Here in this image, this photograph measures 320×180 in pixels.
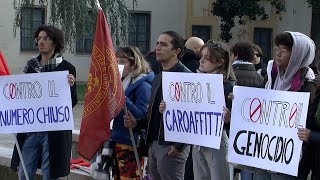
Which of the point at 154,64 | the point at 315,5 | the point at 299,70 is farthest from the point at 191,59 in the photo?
the point at 315,5

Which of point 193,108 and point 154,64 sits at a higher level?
point 154,64

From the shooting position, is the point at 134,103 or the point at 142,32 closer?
the point at 134,103

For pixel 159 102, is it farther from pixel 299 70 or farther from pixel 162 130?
pixel 299 70

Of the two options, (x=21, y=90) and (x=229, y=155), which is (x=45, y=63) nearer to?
(x=21, y=90)

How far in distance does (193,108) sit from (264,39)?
2741cm

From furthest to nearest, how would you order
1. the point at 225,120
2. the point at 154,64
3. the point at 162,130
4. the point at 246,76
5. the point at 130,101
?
1. the point at 154,64
2. the point at 246,76
3. the point at 130,101
4. the point at 162,130
5. the point at 225,120

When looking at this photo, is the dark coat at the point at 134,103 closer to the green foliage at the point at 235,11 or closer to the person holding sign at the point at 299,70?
the person holding sign at the point at 299,70

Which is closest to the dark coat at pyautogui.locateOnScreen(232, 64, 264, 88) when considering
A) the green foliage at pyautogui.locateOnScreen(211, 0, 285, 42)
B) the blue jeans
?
the blue jeans

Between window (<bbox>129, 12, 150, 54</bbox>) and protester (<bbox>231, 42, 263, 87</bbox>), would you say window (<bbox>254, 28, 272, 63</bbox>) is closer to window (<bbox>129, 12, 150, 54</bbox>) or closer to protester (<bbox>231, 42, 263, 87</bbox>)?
window (<bbox>129, 12, 150, 54</bbox>)

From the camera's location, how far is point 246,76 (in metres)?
7.11

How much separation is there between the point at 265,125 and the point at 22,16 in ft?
62.4

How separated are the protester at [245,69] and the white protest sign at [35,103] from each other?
1663mm

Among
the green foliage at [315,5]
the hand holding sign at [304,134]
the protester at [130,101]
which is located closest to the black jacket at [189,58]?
the protester at [130,101]

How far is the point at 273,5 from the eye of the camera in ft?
102
